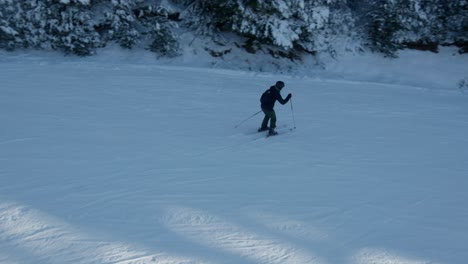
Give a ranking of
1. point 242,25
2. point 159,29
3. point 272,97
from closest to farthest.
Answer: point 272,97, point 242,25, point 159,29

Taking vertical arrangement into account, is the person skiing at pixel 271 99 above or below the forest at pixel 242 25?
below

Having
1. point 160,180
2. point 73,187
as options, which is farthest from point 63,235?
point 160,180

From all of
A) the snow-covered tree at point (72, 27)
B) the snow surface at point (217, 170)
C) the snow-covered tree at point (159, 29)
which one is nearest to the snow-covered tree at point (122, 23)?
the snow-covered tree at point (159, 29)

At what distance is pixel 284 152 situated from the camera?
8109 millimetres

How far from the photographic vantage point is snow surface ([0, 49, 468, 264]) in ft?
16.2

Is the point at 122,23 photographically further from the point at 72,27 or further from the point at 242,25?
the point at 242,25

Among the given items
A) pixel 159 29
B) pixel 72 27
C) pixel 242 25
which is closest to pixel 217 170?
pixel 242 25

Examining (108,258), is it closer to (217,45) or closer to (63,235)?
(63,235)

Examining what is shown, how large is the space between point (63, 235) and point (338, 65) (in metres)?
12.4

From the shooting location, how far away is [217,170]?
709 cm

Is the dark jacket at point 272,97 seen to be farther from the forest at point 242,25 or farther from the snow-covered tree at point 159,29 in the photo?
the snow-covered tree at point 159,29

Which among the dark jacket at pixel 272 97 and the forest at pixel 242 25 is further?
the forest at pixel 242 25

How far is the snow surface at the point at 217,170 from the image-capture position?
16.2 feet

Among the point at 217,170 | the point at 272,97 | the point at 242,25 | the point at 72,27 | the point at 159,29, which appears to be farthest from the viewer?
the point at 159,29
